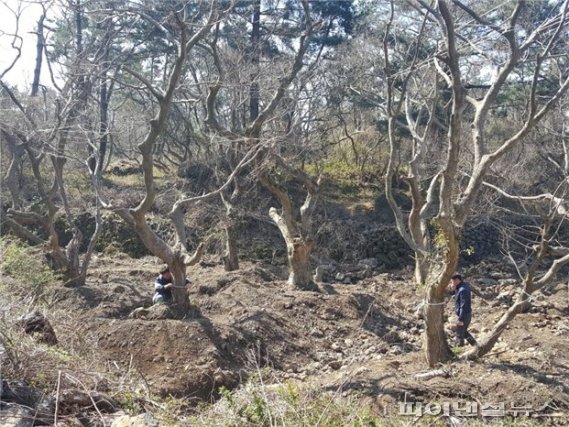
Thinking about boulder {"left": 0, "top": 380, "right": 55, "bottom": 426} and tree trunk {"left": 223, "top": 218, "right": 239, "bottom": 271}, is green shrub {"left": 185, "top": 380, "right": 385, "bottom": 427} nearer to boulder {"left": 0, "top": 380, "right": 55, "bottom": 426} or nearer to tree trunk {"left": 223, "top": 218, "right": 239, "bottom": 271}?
boulder {"left": 0, "top": 380, "right": 55, "bottom": 426}

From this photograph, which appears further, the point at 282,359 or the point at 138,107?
the point at 138,107

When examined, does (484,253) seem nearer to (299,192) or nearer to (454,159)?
(299,192)

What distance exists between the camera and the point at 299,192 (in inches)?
777

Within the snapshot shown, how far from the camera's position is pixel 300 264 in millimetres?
12383

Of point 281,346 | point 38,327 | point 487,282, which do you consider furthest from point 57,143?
point 487,282

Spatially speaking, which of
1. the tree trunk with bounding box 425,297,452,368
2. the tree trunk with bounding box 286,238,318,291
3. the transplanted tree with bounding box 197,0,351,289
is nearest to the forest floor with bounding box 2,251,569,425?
the tree trunk with bounding box 425,297,452,368

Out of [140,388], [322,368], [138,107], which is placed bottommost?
[322,368]

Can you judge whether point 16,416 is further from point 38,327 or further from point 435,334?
point 435,334

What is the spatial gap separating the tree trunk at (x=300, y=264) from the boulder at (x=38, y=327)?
6723 mm

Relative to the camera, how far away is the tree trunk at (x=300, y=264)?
12312 millimetres

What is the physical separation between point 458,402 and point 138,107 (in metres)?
17.0

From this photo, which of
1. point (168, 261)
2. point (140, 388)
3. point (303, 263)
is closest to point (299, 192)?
point (303, 263)

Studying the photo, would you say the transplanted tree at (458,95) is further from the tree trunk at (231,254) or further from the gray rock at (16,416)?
the gray rock at (16,416)

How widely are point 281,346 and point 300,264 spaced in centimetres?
316
